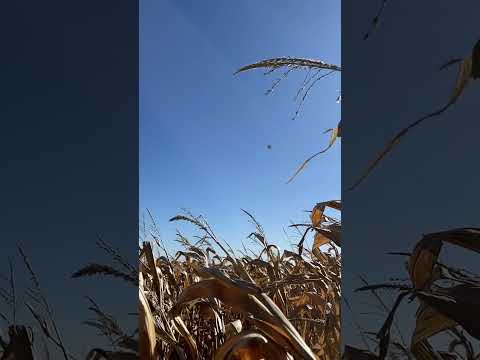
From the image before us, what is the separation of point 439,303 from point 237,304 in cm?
23

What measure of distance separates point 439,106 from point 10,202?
69cm

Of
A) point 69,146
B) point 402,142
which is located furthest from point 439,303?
point 69,146

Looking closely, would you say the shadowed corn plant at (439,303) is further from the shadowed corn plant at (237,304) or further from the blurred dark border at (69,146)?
the blurred dark border at (69,146)

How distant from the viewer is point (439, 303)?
0.41m

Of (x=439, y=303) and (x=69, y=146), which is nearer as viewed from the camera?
(x=439, y=303)

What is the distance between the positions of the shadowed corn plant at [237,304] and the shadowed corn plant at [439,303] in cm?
11

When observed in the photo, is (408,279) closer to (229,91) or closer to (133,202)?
(133,202)

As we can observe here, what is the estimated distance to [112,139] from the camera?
2.21ft

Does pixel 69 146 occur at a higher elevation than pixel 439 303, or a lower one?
higher

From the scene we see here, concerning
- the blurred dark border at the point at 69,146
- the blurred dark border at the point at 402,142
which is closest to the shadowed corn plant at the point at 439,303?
the blurred dark border at the point at 402,142

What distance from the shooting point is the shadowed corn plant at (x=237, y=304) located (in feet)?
→ 1.57

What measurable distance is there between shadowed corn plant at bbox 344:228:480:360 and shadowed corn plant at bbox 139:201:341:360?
11 cm

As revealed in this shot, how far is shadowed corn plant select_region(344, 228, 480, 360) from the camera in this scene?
0.41 meters

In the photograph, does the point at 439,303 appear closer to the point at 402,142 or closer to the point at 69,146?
the point at 402,142
